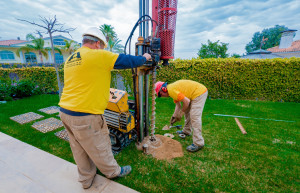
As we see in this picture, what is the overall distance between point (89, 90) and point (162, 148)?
2131mm

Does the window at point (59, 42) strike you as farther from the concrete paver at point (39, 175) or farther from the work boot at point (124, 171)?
the work boot at point (124, 171)

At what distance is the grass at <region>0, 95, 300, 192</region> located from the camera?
2.15m

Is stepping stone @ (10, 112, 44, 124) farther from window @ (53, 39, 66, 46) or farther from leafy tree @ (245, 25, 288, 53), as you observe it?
leafy tree @ (245, 25, 288, 53)

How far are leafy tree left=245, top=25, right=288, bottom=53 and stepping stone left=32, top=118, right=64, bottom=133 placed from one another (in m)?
46.9

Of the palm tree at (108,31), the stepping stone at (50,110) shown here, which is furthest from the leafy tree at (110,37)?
the stepping stone at (50,110)

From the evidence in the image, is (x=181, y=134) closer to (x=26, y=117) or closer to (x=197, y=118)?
(x=197, y=118)

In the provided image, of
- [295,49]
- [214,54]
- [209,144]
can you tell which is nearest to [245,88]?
[209,144]

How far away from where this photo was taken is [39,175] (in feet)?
7.34

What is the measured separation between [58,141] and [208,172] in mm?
3375

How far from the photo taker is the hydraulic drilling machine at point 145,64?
7.87 feet

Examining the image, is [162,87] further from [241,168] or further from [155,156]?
[241,168]

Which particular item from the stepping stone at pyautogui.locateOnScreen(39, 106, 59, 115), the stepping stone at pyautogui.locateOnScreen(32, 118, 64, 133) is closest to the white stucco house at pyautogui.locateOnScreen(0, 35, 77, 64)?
the stepping stone at pyautogui.locateOnScreen(39, 106, 59, 115)

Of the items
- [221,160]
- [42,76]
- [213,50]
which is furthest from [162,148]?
[213,50]

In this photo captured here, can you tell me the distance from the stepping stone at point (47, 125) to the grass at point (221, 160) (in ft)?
0.54
